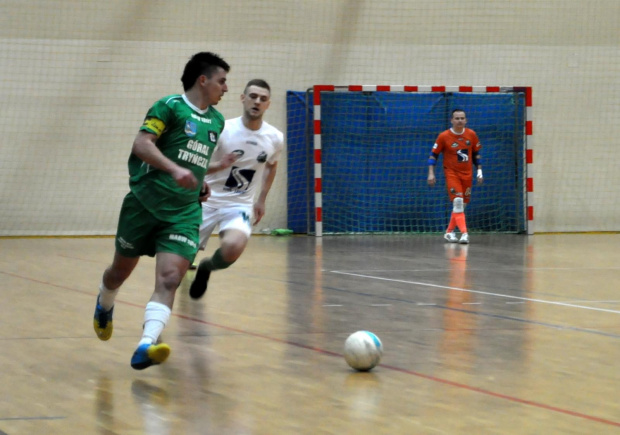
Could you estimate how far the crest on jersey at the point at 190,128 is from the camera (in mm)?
5090

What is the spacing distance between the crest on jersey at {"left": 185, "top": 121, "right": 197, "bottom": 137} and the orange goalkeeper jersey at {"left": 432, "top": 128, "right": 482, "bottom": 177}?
429 inches

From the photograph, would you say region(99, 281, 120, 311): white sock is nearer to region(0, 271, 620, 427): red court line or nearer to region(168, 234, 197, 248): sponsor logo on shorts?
region(168, 234, 197, 248): sponsor logo on shorts

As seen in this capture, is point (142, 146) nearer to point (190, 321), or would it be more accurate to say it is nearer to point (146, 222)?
point (146, 222)

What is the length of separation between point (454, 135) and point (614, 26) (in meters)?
4.90

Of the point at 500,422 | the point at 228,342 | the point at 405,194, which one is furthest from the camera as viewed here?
the point at 405,194

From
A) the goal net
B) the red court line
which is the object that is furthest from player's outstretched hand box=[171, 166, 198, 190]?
the goal net

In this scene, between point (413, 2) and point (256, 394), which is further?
point (413, 2)

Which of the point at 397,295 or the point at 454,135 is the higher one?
the point at 454,135

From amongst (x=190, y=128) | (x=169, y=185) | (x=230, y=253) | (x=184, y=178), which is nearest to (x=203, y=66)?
(x=190, y=128)

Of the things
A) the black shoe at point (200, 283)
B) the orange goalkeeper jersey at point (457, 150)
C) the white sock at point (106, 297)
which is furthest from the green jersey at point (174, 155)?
the orange goalkeeper jersey at point (457, 150)

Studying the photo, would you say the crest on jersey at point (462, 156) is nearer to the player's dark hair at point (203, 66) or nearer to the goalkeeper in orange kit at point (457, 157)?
the goalkeeper in orange kit at point (457, 157)

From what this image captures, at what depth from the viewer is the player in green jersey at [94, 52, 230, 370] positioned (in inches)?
190

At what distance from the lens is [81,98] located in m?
16.5

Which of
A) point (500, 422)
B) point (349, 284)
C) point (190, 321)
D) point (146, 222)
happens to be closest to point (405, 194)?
point (349, 284)
